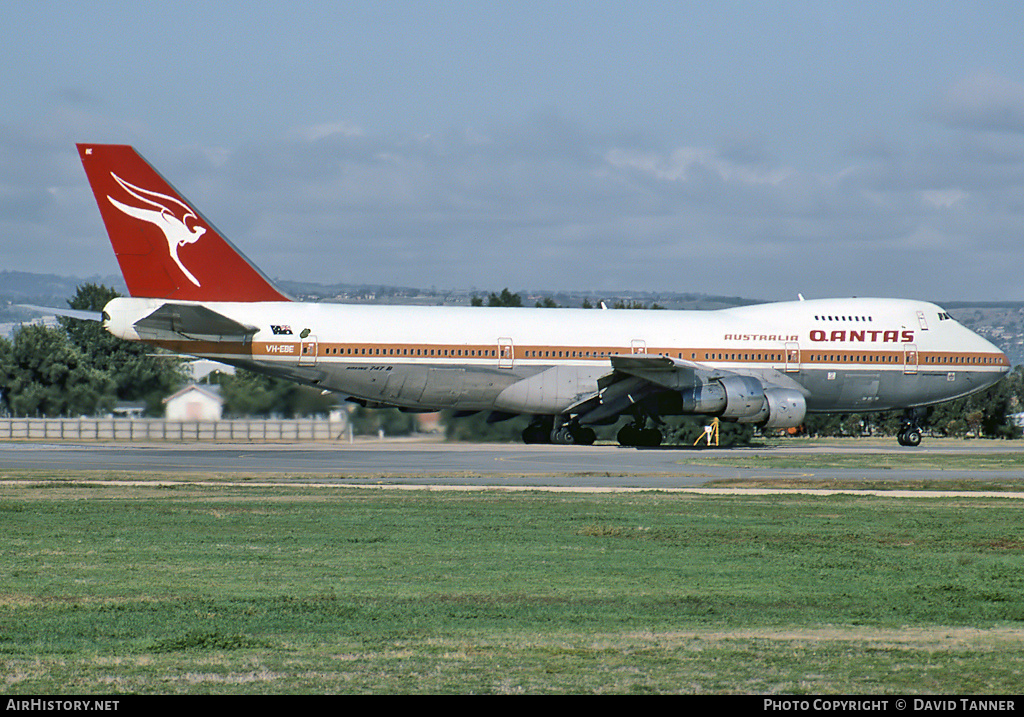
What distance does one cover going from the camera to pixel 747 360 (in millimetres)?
43938

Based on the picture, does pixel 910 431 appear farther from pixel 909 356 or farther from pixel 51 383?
pixel 51 383

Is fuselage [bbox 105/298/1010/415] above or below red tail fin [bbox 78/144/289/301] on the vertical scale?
below

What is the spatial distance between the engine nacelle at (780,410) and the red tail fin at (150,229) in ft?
62.3

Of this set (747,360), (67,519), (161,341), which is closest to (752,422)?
(747,360)

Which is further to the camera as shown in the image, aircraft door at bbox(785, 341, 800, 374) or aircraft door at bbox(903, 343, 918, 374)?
aircraft door at bbox(903, 343, 918, 374)

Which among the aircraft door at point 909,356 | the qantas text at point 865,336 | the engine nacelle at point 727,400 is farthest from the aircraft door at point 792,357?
the aircraft door at point 909,356

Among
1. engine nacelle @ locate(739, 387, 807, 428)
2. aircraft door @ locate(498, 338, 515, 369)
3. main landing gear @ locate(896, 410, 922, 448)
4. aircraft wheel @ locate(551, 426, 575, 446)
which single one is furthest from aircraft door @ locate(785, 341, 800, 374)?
aircraft door @ locate(498, 338, 515, 369)

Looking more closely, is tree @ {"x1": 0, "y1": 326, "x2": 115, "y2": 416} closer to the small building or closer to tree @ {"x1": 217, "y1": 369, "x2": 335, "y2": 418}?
the small building

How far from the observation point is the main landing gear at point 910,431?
47.1m

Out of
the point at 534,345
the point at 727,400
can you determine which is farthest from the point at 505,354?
the point at 727,400

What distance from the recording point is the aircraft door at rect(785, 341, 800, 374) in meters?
44.1

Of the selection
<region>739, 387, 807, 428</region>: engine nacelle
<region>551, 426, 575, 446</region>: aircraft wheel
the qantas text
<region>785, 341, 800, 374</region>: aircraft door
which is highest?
the qantas text

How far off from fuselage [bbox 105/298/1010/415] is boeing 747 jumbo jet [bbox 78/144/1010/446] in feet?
0.17
